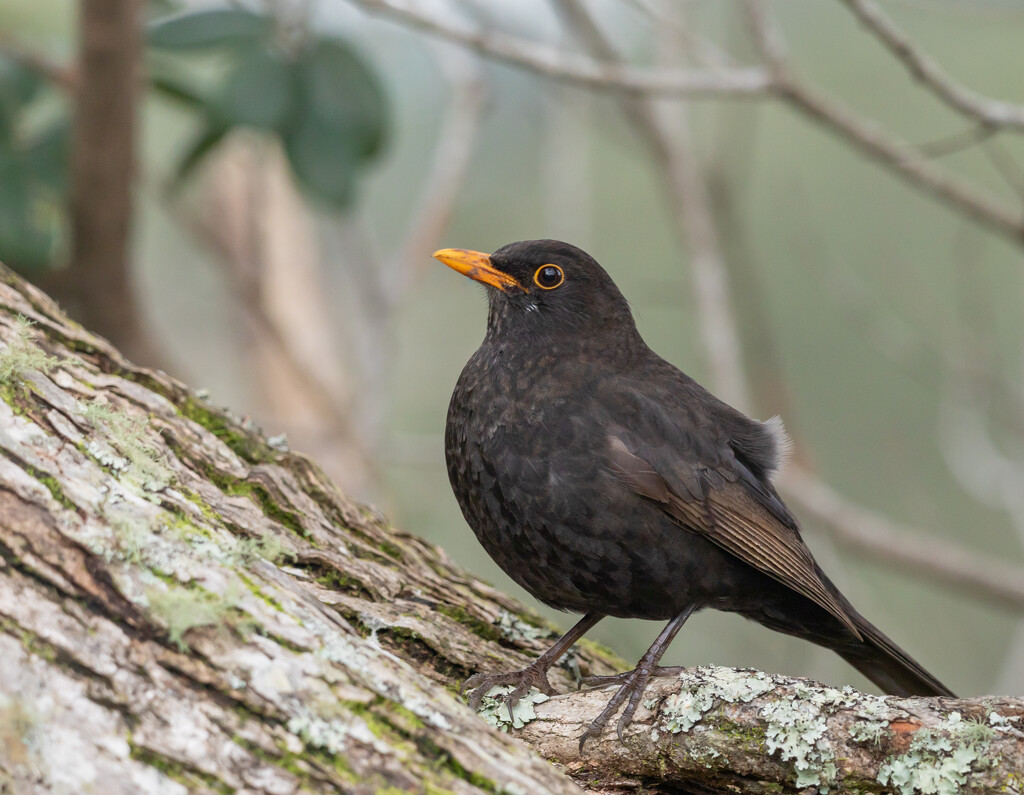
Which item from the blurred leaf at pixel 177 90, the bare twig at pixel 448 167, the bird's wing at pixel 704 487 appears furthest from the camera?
the bare twig at pixel 448 167

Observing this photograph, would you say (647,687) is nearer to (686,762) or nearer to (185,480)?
(686,762)

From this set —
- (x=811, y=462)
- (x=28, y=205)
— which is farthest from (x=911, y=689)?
(x=28, y=205)

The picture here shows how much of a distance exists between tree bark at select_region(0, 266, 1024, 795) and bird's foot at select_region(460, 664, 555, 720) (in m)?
0.06

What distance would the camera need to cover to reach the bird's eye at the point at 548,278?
365 cm

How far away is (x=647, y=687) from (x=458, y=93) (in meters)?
5.01


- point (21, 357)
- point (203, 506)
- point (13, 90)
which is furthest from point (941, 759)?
point (13, 90)

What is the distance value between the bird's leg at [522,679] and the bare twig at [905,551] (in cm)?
281

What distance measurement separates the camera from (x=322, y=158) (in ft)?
16.3

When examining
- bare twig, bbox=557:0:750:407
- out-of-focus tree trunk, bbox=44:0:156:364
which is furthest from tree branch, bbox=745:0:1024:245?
out-of-focus tree trunk, bbox=44:0:156:364

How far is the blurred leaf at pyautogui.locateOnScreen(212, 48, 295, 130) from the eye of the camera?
4680 millimetres

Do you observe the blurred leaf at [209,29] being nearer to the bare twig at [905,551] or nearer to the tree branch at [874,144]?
the tree branch at [874,144]

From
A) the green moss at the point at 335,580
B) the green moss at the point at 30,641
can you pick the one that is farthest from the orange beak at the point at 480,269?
the green moss at the point at 30,641

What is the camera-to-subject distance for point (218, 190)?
289 inches

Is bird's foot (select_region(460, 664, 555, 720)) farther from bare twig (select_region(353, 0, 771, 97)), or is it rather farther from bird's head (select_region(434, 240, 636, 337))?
bare twig (select_region(353, 0, 771, 97))
